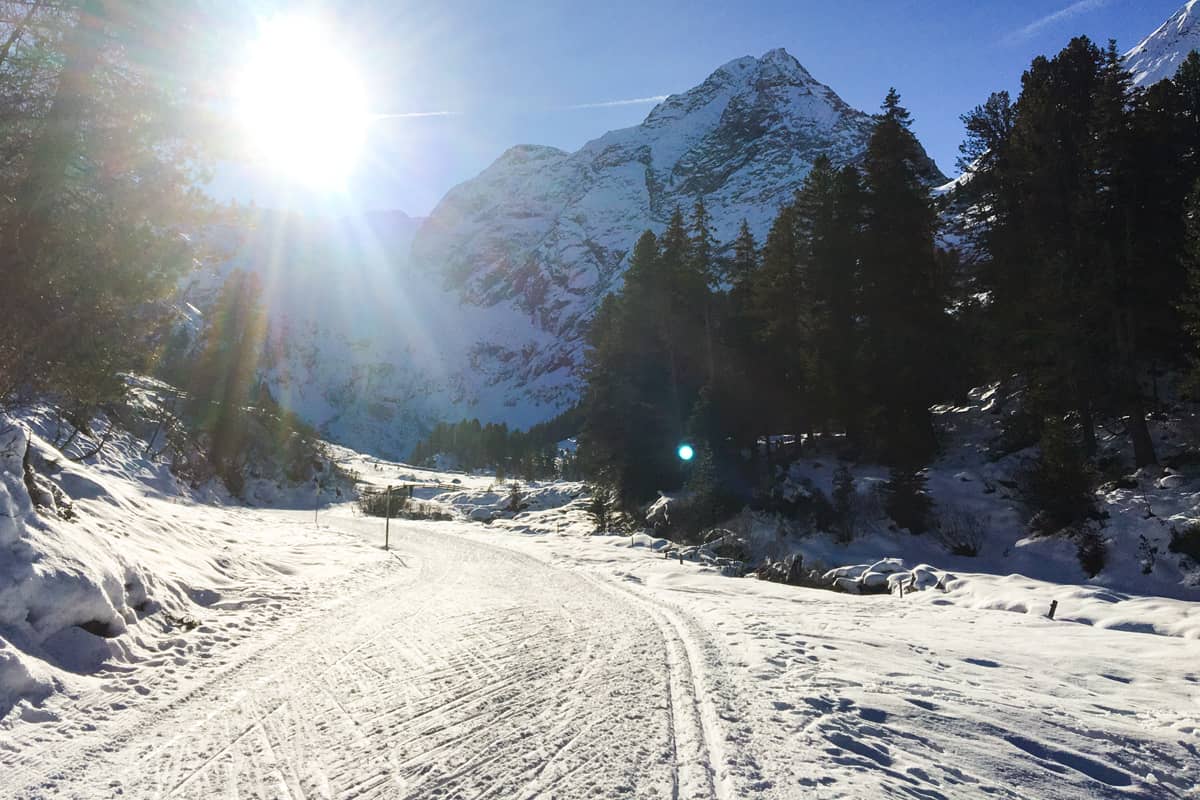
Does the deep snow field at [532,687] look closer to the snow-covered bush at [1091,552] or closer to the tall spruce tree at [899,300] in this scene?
the snow-covered bush at [1091,552]

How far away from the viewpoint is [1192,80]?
65.0 ft

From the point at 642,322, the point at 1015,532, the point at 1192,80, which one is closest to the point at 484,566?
the point at 1015,532

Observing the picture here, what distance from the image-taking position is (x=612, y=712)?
18.0ft

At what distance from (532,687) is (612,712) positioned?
110cm

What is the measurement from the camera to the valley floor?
4.22 m

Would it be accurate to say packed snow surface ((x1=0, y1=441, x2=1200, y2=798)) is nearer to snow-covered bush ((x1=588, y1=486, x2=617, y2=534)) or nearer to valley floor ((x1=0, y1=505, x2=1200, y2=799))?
valley floor ((x1=0, y1=505, x2=1200, y2=799))

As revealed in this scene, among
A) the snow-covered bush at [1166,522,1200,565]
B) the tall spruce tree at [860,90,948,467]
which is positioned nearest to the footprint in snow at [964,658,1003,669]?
the snow-covered bush at [1166,522,1200,565]

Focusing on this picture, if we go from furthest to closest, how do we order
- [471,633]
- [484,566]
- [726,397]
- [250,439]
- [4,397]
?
[250,439] → [726,397] → [484,566] → [471,633] → [4,397]

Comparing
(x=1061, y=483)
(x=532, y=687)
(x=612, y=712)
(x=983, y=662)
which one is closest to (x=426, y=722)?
(x=532, y=687)

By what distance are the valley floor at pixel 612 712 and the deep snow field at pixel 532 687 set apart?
29 millimetres

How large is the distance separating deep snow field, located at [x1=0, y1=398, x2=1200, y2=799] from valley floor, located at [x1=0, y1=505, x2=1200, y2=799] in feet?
0.10

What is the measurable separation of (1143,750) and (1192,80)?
25363 mm

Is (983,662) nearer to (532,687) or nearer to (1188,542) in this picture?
(532,687)

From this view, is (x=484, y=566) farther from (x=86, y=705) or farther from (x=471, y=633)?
(x=86, y=705)
